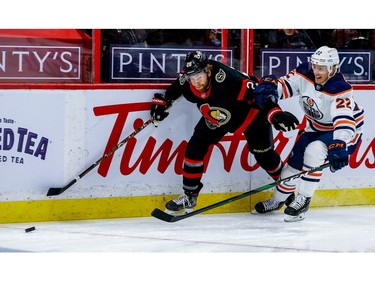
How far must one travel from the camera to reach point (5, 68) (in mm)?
5586

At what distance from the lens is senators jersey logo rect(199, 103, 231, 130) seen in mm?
5655

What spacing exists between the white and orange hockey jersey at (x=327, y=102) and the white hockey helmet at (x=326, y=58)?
0.08 m

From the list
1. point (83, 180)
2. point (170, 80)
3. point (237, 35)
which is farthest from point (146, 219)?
point (237, 35)

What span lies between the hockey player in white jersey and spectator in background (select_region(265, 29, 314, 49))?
35 centimetres

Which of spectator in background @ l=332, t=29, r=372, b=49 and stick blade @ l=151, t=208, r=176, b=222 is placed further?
spectator in background @ l=332, t=29, r=372, b=49

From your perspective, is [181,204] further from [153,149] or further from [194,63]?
[194,63]

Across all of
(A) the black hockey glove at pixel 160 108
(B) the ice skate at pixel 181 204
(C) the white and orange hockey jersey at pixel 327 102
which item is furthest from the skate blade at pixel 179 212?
(C) the white and orange hockey jersey at pixel 327 102

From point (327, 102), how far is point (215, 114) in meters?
0.62

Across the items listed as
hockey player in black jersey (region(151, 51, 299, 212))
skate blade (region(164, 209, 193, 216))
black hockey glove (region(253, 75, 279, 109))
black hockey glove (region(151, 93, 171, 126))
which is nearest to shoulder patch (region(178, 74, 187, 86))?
hockey player in black jersey (region(151, 51, 299, 212))

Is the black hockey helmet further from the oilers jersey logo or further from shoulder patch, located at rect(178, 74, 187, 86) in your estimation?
the oilers jersey logo

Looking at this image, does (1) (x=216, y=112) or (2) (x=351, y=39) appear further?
(2) (x=351, y=39)

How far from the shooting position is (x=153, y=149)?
586cm

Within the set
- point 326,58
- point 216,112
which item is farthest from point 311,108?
point 216,112

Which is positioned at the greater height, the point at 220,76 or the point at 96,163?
the point at 220,76
